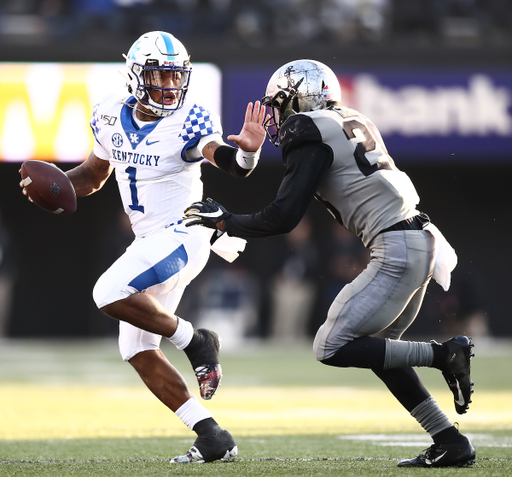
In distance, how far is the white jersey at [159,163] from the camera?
4164 millimetres

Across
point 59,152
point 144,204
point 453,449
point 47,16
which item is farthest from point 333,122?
point 47,16

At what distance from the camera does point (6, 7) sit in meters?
12.9

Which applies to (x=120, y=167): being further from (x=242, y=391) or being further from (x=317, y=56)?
(x=317, y=56)

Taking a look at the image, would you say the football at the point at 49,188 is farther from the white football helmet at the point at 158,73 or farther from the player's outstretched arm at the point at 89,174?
the white football helmet at the point at 158,73

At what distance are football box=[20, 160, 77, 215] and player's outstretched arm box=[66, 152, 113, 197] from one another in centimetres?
24

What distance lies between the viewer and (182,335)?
4.04 m

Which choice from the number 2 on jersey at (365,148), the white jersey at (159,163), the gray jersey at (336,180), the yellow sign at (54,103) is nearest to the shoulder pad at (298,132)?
the gray jersey at (336,180)

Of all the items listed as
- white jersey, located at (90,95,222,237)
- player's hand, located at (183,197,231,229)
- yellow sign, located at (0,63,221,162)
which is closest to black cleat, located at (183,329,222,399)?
white jersey, located at (90,95,222,237)

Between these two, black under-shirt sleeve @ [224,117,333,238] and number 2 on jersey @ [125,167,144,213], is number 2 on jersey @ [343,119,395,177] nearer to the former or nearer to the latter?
black under-shirt sleeve @ [224,117,333,238]

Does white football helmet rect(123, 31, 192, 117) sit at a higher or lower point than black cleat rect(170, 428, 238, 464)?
higher

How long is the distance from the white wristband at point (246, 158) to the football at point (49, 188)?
84cm

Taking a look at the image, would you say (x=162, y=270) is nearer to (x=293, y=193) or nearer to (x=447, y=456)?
(x=293, y=193)

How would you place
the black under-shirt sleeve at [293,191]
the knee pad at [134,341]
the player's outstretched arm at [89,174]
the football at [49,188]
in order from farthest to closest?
1. the player's outstretched arm at [89,174]
2. the football at [49,188]
3. the knee pad at [134,341]
4. the black under-shirt sleeve at [293,191]

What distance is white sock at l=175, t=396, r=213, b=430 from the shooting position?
3996mm
